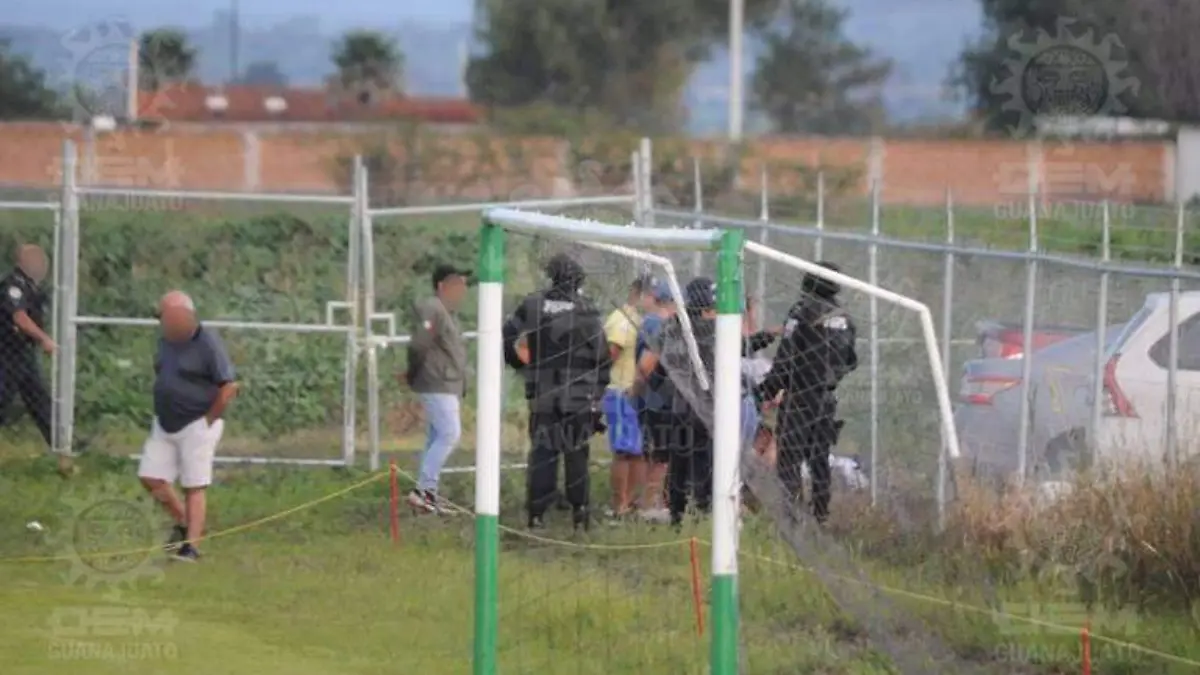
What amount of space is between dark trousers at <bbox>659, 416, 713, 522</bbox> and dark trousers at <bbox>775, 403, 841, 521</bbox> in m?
0.41

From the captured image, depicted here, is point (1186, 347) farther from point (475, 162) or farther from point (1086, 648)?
point (475, 162)

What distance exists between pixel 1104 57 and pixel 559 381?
8.06 metres

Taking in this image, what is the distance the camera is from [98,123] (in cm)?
2655

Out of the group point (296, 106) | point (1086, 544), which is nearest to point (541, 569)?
point (1086, 544)

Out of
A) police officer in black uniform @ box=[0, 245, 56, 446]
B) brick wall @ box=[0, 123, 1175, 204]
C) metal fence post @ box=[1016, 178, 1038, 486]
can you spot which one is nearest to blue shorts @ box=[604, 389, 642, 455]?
metal fence post @ box=[1016, 178, 1038, 486]

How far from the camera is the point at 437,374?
50.0 ft

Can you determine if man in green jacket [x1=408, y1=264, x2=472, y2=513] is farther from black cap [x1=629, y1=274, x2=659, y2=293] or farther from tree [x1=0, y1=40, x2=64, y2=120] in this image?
tree [x1=0, y1=40, x2=64, y2=120]

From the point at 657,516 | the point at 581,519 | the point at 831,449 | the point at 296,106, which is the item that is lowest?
the point at 581,519

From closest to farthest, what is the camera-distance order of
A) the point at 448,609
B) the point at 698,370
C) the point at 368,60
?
the point at 698,370
the point at 448,609
the point at 368,60

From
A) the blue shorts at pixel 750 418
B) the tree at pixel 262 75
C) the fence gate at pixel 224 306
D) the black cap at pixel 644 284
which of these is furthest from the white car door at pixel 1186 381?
the tree at pixel 262 75

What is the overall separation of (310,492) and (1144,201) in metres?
9.66

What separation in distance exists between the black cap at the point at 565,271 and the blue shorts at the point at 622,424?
1.09 meters

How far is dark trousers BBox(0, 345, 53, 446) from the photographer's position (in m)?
17.4

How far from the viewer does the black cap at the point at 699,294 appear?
38.0 ft
